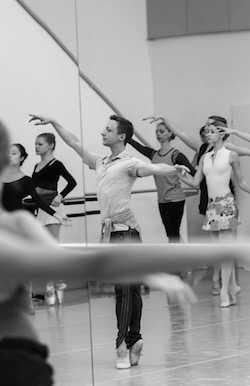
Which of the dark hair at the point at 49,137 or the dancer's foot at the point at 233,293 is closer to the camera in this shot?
the dark hair at the point at 49,137


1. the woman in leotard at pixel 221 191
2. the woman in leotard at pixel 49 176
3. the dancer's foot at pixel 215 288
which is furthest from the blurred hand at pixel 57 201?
the dancer's foot at pixel 215 288

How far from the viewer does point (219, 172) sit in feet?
27.4

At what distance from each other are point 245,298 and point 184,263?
690 cm

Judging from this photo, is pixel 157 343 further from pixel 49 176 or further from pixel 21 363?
pixel 21 363

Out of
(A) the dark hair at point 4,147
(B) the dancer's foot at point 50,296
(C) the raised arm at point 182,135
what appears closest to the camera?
(A) the dark hair at point 4,147

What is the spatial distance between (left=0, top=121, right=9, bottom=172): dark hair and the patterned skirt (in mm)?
6363

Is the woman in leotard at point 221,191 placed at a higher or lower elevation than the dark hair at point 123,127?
lower

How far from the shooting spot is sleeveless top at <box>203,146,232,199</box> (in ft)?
27.4

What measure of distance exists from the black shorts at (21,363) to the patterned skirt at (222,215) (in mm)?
6264

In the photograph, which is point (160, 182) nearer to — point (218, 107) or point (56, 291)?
point (218, 107)

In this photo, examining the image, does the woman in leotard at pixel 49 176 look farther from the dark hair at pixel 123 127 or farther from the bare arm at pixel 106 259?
the bare arm at pixel 106 259

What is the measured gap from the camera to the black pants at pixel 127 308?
5.81m

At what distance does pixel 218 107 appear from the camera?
36.7 ft

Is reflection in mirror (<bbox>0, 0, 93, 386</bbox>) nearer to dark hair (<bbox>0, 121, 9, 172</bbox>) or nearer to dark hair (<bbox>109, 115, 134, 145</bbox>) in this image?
dark hair (<bbox>109, 115, 134, 145</bbox>)
